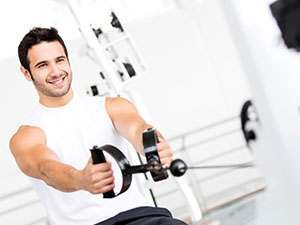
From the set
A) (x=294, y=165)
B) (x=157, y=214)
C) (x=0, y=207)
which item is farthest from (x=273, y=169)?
(x=0, y=207)

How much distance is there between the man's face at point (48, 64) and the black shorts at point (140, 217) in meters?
0.35

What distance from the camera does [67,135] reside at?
1.11m

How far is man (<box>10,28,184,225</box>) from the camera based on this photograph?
3.49 feet

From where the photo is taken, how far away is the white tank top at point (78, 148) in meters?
1.09

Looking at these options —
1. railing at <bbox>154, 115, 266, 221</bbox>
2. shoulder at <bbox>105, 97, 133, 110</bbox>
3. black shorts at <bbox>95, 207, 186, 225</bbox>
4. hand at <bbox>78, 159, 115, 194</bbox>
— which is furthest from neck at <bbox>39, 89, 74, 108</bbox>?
railing at <bbox>154, 115, 266, 221</bbox>

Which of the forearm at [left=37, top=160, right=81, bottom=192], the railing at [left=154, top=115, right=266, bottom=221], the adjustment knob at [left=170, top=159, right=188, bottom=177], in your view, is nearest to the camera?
the adjustment knob at [left=170, top=159, right=188, bottom=177]

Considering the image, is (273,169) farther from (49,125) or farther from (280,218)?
(49,125)

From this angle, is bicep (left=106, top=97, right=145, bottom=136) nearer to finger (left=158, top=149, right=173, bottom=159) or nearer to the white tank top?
the white tank top

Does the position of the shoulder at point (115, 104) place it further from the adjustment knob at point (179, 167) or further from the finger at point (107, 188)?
the adjustment knob at point (179, 167)

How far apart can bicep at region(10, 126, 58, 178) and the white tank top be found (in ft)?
0.07

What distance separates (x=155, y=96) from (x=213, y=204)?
98cm

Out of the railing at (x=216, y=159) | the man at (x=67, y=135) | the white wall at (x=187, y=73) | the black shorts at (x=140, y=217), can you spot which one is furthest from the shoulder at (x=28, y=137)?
the railing at (x=216, y=159)

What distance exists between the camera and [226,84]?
13.6 feet

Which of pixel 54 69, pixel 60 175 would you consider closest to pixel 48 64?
pixel 54 69
